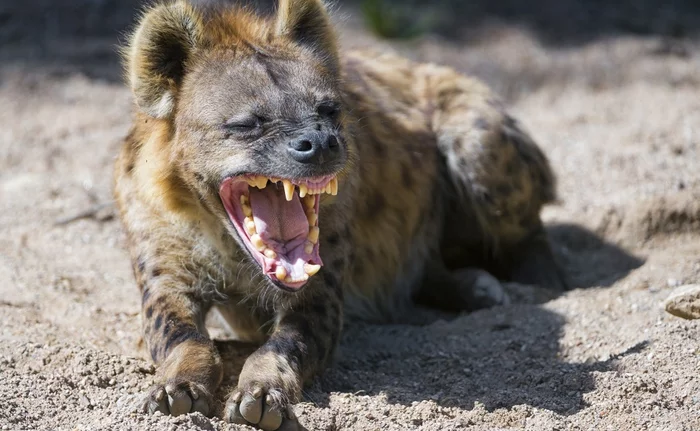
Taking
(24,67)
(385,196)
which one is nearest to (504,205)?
(385,196)

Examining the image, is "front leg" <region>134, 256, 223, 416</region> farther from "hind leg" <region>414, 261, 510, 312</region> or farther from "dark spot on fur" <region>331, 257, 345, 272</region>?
"hind leg" <region>414, 261, 510, 312</region>

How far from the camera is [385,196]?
17.2ft

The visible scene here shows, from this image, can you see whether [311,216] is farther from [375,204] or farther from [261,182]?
[375,204]

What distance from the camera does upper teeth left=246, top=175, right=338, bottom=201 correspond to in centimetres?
373

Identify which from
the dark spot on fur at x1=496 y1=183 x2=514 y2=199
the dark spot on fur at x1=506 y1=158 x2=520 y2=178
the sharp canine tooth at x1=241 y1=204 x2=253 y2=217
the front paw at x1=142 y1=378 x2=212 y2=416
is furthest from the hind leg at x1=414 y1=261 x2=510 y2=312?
the front paw at x1=142 y1=378 x2=212 y2=416

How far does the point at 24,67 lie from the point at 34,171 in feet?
6.21

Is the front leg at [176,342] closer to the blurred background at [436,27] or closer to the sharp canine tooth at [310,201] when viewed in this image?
the sharp canine tooth at [310,201]

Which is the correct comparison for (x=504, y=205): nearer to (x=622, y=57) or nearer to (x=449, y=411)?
(x=449, y=411)

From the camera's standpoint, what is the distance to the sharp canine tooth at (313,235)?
3871 mm

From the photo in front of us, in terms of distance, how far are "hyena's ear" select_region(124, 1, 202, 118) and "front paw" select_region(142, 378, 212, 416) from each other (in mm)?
1172

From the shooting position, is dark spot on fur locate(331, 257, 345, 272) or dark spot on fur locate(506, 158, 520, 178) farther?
dark spot on fur locate(506, 158, 520, 178)

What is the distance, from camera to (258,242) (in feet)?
12.5

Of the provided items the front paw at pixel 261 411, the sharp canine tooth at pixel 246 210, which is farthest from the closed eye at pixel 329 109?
the front paw at pixel 261 411

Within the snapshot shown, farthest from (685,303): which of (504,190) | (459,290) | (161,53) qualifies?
(161,53)
